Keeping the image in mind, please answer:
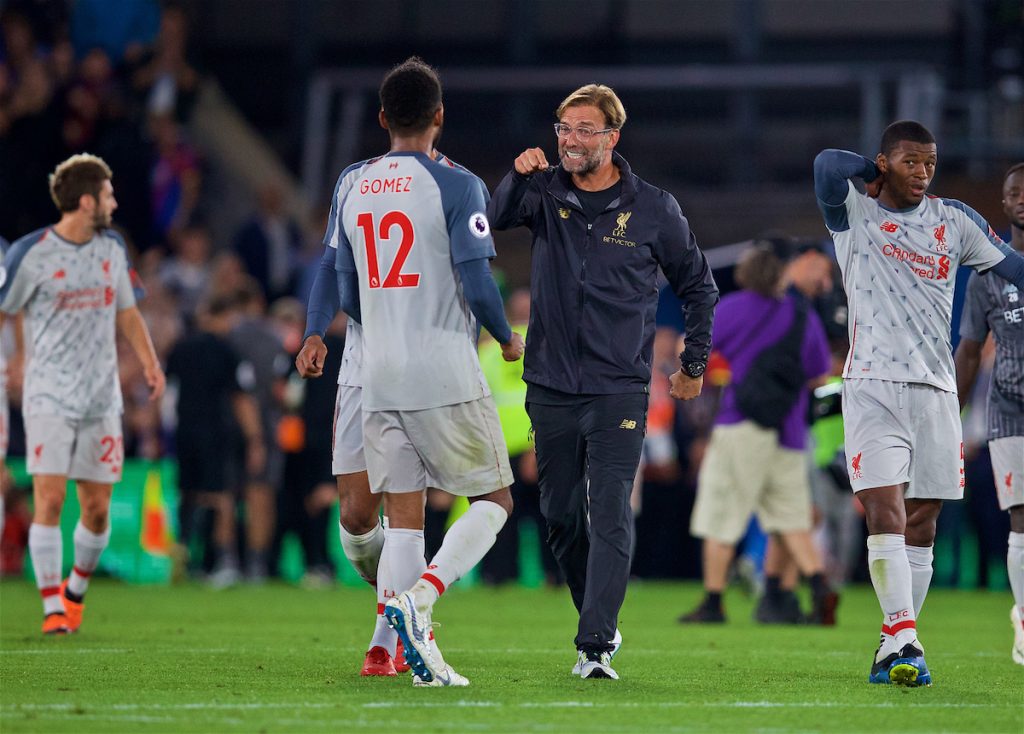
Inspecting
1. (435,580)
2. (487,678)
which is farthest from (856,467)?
(435,580)

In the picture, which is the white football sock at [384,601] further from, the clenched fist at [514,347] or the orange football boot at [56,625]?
the orange football boot at [56,625]

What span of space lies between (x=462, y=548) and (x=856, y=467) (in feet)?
6.17

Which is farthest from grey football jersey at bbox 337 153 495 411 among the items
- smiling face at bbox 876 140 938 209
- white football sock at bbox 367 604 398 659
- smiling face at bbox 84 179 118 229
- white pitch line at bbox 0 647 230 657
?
smiling face at bbox 84 179 118 229

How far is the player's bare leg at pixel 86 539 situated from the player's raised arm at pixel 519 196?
365 centimetres

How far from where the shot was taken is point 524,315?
16094mm

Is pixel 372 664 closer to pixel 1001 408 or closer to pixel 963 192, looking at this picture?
pixel 1001 408

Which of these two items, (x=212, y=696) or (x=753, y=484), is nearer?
(x=212, y=696)

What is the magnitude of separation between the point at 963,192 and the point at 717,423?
8.23 metres

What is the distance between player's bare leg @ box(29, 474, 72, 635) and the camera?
33.7ft

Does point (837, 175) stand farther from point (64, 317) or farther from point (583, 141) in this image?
point (64, 317)

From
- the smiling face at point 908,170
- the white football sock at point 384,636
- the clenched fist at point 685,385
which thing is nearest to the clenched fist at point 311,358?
the white football sock at point 384,636

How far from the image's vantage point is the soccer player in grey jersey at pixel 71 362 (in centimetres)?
1026

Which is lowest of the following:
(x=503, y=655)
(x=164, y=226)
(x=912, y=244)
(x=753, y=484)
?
(x=503, y=655)

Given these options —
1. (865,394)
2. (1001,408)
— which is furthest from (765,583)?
(865,394)
